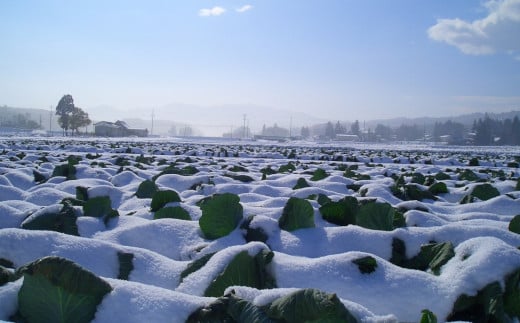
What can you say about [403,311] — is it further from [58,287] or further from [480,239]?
[58,287]

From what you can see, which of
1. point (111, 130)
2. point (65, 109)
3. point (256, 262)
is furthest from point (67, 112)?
point (256, 262)

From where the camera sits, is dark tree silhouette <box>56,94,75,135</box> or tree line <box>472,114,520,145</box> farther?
tree line <box>472,114,520,145</box>

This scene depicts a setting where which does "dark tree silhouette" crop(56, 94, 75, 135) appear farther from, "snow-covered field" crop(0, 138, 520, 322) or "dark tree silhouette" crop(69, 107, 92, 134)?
"snow-covered field" crop(0, 138, 520, 322)

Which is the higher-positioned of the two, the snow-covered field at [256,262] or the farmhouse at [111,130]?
the farmhouse at [111,130]

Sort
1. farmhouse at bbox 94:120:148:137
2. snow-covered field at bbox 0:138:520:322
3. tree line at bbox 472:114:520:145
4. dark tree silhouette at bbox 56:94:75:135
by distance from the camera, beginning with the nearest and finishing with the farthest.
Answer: snow-covered field at bbox 0:138:520:322, dark tree silhouette at bbox 56:94:75:135, farmhouse at bbox 94:120:148:137, tree line at bbox 472:114:520:145

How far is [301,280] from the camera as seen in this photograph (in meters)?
1.71

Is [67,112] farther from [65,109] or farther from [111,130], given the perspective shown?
[111,130]

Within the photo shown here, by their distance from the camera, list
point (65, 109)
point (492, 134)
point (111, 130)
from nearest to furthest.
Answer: point (65, 109) < point (111, 130) < point (492, 134)

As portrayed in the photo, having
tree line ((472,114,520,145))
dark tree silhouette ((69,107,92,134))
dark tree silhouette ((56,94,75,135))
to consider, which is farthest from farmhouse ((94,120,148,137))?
tree line ((472,114,520,145))

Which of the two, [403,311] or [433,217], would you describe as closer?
[403,311]

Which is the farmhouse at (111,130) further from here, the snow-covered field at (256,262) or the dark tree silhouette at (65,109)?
the snow-covered field at (256,262)

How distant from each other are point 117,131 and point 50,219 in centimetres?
7904

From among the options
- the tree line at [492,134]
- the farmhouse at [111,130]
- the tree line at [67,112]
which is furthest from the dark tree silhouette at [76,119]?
the tree line at [492,134]

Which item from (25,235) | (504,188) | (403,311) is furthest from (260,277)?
(504,188)
